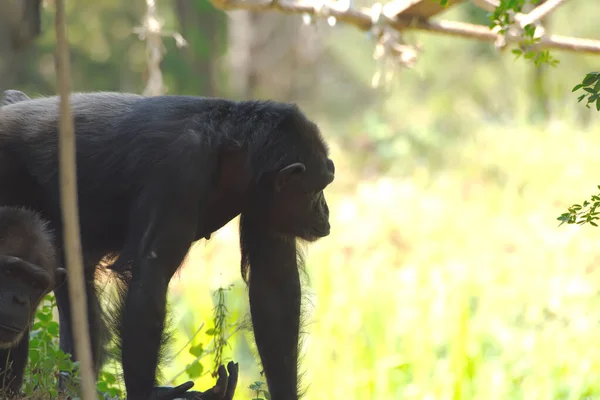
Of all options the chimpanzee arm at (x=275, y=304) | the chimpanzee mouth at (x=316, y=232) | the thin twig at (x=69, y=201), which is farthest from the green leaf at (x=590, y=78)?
the thin twig at (x=69, y=201)

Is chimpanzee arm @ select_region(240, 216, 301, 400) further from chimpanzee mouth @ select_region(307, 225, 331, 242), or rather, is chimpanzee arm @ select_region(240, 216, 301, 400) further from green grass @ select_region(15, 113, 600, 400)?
green grass @ select_region(15, 113, 600, 400)

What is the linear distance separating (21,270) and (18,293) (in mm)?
101

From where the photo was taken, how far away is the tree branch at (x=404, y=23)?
492cm

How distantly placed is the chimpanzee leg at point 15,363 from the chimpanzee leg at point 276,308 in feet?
3.24

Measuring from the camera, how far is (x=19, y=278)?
3.18 metres

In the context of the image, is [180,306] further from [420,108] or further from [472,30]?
[420,108]

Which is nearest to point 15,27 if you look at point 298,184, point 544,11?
point 298,184

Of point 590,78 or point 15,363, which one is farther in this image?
point 15,363

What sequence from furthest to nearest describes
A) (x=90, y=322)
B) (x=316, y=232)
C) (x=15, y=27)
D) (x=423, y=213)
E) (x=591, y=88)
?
(x=423, y=213), (x=15, y=27), (x=90, y=322), (x=316, y=232), (x=591, y=88)

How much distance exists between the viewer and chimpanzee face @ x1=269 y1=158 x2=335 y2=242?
354 centimetres

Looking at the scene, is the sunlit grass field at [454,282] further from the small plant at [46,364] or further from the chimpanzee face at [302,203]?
the chimpanzee face at [302,203]

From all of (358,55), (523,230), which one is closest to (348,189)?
(523,230)

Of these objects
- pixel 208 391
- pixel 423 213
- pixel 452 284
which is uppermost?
pixel 423 213

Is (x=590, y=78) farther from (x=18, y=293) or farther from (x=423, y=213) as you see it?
(x=423, y=213)
